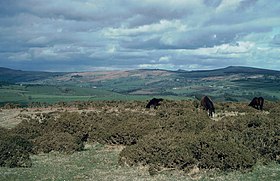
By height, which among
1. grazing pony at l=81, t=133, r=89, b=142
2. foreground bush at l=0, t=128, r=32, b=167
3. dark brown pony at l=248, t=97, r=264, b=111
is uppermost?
→ dark brown pony at l=248, t=97, r=264, b=111

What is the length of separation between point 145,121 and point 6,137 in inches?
384

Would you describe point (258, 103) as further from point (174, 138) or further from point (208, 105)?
point (174, 138)

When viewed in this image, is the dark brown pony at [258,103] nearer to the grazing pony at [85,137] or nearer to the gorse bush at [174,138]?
the gorse bush at [174,138]

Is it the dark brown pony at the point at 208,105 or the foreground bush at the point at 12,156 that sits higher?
the dark brown pony at the point at 208,105

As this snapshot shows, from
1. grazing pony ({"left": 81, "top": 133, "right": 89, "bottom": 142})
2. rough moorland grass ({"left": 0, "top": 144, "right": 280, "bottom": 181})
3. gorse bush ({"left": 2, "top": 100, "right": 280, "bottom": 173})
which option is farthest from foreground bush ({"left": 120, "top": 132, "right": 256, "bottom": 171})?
grazing pony ({"left": 81, "top": 133, "right": 89, "bottom": 142})

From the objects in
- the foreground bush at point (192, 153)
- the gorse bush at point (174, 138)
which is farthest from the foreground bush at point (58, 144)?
the foreground bush at point (192, 153)

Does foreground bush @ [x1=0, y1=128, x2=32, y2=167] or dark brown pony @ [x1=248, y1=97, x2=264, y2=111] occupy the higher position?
dark brown pony @ [x1=248, y1=97, x2=264, y2=111]

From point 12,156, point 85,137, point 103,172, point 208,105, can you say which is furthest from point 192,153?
point 208,105

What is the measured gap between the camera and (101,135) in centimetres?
2828

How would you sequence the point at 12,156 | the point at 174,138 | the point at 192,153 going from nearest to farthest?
the point at 192,153 → the point at 12,156 → the point at 174,138

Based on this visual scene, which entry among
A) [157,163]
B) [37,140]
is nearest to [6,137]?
[37,140]

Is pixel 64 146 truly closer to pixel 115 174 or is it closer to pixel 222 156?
pixel 115 174

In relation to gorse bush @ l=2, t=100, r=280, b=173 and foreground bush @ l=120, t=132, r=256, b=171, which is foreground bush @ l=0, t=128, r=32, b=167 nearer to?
gorse bush @ l=2, t=100, r=280, b=173

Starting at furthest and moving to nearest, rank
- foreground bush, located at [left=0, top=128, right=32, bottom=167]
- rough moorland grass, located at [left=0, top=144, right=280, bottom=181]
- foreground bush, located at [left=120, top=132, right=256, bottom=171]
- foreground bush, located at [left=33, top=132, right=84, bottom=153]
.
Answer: foreground bush, located at [left=33, top=132, right=84, bottom=153], foreground bush, located at [left=0, top=128, right=32, bottom=167], foreground bush, located at [left=120, top=132, right=256, bottom=171], rough moorland grass, located at [left=0, top=144, right=280, bottom=181]
